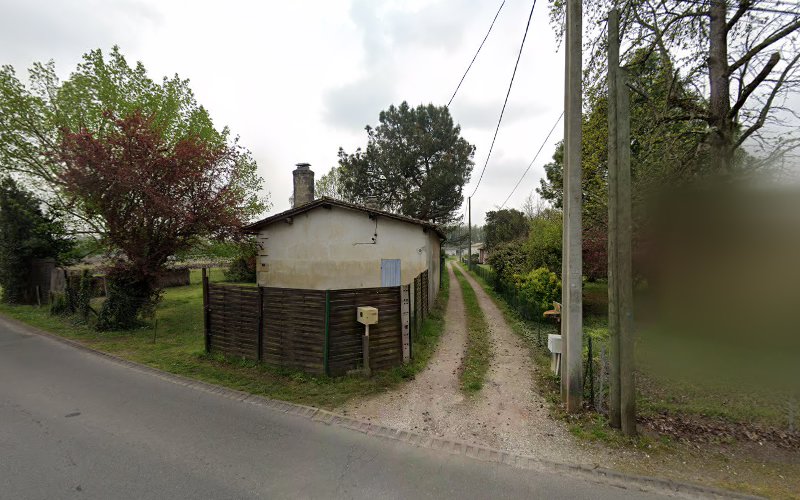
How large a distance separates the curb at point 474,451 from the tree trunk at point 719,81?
7563 mm

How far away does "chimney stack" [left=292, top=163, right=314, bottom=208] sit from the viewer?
14.6m

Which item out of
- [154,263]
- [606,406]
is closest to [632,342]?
[606,406]

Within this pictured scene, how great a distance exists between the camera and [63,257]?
1498 cm

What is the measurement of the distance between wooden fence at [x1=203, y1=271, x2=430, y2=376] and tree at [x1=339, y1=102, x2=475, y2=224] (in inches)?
764

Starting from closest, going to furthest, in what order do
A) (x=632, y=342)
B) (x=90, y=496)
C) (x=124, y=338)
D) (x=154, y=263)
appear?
(x=90, y=496) < (x=632, y=342) < (x=124, y=338) < (x=154, y=263)

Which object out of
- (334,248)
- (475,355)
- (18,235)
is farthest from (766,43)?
(18,235)

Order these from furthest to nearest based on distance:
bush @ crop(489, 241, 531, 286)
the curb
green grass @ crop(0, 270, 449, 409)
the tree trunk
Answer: bush @ crop(489, 241, 531, 286), the tree trunk, green grass @ crop(0, 270, 449, 409), the curb

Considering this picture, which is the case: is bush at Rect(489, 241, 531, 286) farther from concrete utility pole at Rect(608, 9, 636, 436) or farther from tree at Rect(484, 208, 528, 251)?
tree at Rect(484, 208, 528, 251)

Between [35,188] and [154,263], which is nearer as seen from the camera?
[154,263]

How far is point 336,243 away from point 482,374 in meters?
6.93

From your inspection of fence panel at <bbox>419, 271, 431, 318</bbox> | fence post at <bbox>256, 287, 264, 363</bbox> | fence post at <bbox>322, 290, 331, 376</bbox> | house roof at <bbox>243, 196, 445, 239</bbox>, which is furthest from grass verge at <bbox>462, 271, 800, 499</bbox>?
house roof at <bbox>243, 196, 445, 239</bbox>

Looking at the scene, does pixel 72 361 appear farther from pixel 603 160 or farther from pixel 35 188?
pixel 603 160

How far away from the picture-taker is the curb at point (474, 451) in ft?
11.7

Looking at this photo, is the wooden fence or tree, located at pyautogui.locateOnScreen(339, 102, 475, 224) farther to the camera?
tree, located at pyautogui.locateOnScreen(339, 102, 475, 224)
